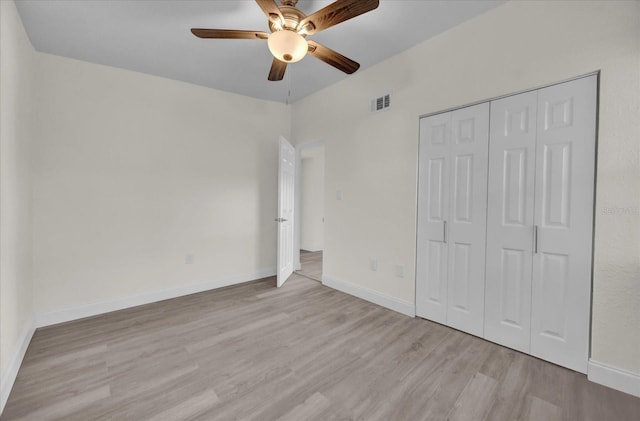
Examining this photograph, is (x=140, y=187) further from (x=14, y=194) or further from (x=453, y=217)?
(x=453, y=217)

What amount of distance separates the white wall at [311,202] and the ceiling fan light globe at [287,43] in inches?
197

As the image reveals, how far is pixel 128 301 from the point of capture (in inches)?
124

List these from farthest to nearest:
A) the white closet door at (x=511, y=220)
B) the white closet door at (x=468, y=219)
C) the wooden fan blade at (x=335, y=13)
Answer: the white closet door at (x=468, y=219), the white closet door at (x=511, y=220), the wooden fan blade at (x=335, y=13)

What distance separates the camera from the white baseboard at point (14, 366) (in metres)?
1.64

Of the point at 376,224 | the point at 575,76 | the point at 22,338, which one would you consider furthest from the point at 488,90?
the point at 22,338

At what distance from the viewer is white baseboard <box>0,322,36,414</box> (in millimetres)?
1640

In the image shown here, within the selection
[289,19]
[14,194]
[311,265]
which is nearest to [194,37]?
[289,19]

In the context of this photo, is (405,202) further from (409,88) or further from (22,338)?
(22,338)

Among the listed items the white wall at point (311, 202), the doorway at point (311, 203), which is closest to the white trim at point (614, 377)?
the doorway at point (311, 203)

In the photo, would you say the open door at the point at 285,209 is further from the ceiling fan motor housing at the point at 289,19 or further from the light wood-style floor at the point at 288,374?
the ceiling fan motor housing at the point at 289,19

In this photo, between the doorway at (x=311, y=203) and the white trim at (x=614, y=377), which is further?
the doorway at (x=311, y=203)

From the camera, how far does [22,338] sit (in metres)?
2.18

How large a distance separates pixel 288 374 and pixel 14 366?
6.24 ft

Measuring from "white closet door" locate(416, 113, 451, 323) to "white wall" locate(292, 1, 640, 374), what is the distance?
90mm
